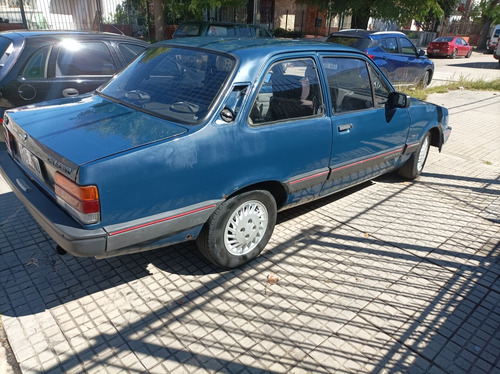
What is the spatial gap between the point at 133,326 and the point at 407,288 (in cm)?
221

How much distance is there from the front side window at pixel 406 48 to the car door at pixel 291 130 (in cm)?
992

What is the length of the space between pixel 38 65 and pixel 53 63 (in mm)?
200

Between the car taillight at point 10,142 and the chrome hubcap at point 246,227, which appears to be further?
the car taillight at point 10,142

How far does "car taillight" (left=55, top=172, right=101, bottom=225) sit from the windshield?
2.84ft

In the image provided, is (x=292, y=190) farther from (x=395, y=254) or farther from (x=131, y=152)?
(x=131, y=152)

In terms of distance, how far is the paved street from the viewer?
2607mm

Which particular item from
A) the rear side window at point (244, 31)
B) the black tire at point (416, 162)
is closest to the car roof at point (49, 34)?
the black tire at point (416, 162)

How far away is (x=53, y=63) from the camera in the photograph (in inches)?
206

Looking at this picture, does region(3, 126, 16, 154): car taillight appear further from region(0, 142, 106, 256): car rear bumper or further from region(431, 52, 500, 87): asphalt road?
region(431, 52, 500, 87): asphalt road

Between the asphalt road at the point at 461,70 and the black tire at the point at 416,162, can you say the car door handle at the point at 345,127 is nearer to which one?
the black tire at the point at 416,162

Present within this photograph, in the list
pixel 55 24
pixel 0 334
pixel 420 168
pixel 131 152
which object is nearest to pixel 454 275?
pixel 420 168

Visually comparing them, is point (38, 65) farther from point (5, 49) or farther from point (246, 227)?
point (246, 227)

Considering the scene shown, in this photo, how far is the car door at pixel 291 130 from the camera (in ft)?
10.5

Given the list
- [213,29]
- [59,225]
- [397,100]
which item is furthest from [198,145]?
[213,29]
